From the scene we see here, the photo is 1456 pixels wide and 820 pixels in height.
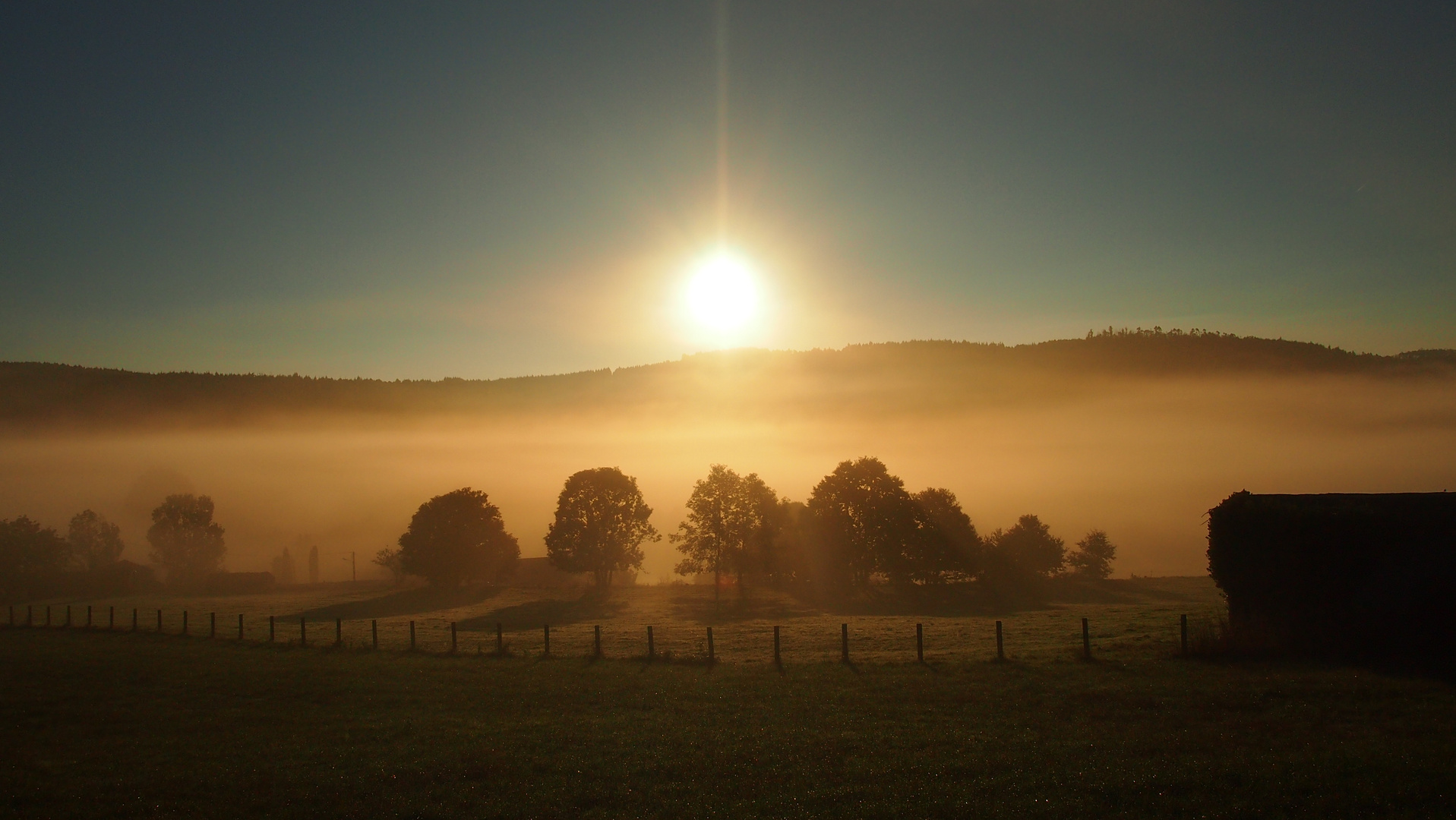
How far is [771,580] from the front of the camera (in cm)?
7419

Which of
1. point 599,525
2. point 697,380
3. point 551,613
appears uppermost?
point 697,380

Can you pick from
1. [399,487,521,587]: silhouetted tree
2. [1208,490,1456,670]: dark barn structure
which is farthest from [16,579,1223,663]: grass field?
[399,487,521,587]: silhouetted tree

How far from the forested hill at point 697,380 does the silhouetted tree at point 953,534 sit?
88531 millimetres

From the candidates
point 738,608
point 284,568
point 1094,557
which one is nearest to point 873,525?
point 738,608

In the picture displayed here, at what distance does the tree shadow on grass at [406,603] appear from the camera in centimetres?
5681

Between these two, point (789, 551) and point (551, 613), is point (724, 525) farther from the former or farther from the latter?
point (551, 613)

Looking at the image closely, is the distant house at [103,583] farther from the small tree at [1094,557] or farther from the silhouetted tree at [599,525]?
the small tree at [1094,557]

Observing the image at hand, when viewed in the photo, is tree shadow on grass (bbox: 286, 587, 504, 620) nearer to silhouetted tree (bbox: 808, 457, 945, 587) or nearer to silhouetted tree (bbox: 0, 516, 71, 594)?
silhouetted tree (bbox: 808, 457, 945, 587)

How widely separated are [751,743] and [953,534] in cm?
5883

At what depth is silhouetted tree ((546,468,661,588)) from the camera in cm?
7656

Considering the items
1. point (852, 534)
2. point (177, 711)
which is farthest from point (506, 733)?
point (852, 534)

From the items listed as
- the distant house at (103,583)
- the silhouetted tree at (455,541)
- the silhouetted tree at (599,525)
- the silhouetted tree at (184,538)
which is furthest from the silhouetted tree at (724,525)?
the silhouetted tree at (184,538)

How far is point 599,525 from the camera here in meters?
77.8

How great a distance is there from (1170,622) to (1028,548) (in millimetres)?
43236
